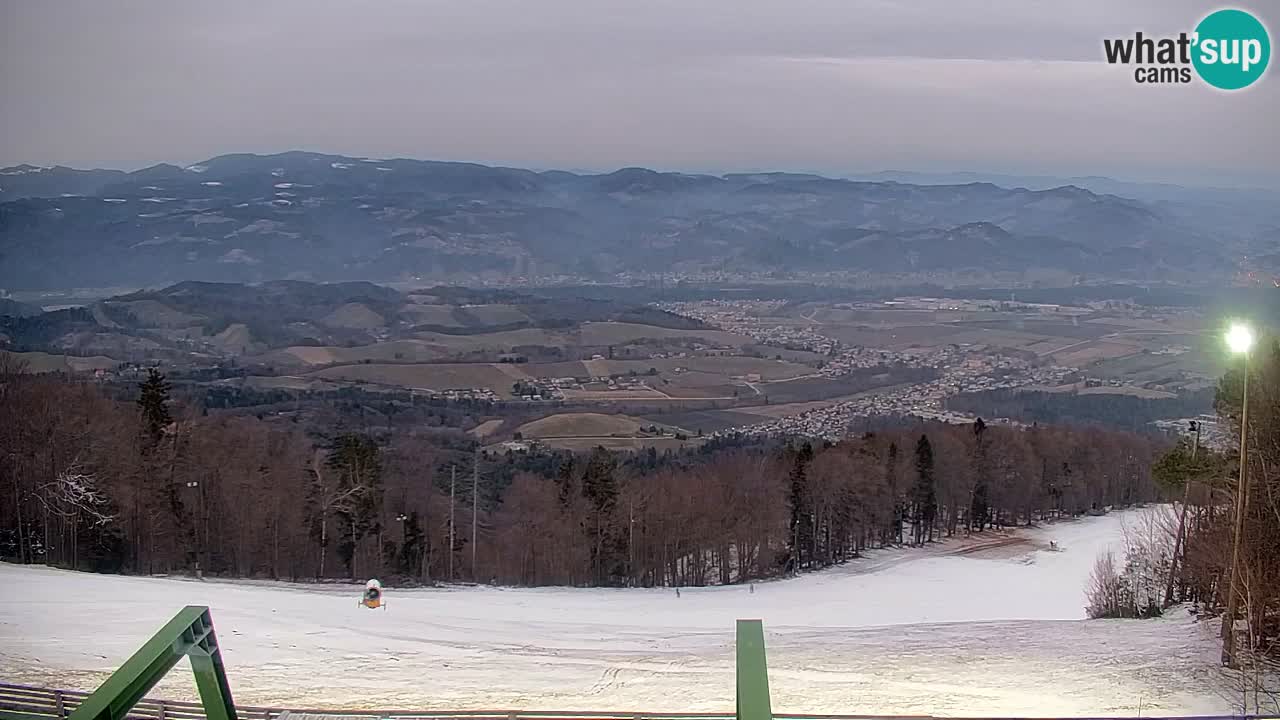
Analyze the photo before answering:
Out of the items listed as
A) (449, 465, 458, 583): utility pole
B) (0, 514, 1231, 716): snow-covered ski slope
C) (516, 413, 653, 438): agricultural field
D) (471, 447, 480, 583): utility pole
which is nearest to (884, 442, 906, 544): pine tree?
(0, 514, 1231, 716): snow-covered ski slope

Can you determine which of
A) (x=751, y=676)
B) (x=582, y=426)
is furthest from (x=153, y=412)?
(x=751, y=676)

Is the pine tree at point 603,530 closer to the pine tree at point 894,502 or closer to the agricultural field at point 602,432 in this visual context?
the pine tree at point 894,502

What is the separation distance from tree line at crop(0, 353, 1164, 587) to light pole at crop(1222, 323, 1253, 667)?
41.5 feet

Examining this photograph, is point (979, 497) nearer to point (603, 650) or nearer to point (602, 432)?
point (602, 432)

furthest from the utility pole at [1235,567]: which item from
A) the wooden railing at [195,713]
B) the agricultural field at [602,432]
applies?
the agricultural field at [602,432]

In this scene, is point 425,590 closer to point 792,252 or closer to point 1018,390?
point 1018,390

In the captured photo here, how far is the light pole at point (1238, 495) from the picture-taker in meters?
8.68

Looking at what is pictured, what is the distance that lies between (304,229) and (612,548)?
308 ft

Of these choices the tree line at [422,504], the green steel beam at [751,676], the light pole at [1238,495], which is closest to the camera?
the green steel beam at [751,676]

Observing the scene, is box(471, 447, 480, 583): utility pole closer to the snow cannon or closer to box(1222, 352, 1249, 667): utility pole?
the snow cannon

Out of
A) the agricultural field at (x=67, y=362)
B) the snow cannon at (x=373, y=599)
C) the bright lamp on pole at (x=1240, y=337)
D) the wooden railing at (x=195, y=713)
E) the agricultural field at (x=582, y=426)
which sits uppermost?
the agricultural field at (x=67, y=362)

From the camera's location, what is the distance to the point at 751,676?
2.60 metres

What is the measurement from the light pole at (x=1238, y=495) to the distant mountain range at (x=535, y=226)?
47.6 meters

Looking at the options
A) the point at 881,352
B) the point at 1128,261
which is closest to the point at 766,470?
the point at 881,352
